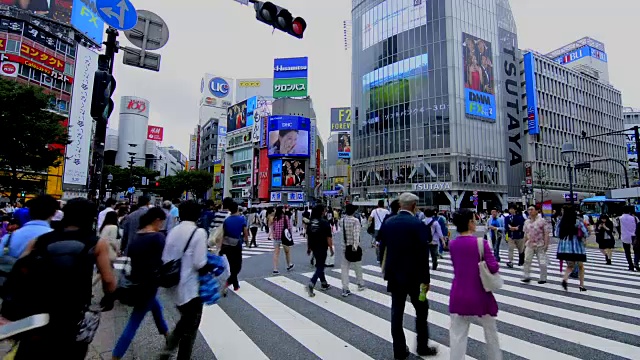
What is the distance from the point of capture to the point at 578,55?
77.2 metres

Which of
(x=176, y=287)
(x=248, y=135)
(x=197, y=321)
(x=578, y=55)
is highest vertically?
(x=578, y=55)

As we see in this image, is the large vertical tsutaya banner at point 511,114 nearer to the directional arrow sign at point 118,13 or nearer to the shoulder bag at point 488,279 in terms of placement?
the shoulder bag at point 488,279

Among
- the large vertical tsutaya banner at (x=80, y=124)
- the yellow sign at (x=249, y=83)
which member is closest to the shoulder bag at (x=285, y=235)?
the large vertical tsutaya banner at (x=80, y=124)

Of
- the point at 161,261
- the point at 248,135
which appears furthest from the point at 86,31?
the point at 161,261

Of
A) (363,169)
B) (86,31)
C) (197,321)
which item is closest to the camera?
(197,321)

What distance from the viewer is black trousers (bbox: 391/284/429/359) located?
12.1 ft

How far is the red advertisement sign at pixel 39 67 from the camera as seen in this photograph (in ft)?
105

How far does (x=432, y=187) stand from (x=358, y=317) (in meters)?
44.4

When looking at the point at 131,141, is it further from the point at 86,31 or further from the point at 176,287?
the point at 176,287

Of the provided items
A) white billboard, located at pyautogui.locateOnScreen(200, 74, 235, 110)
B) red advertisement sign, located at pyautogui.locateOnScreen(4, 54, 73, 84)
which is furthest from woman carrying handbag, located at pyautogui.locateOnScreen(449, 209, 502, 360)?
white billboard, located at pyautogui.locateOnScreen(200, 74, 235, 110)

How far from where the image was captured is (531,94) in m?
55.6

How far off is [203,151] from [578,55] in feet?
291

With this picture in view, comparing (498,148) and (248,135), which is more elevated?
(248,135)

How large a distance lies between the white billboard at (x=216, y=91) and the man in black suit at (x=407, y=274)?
96697 mm
